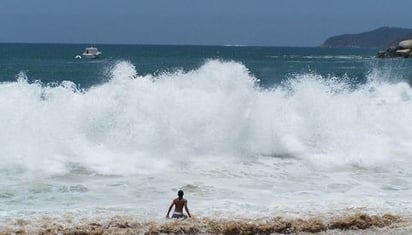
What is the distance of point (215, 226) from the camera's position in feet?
30.9

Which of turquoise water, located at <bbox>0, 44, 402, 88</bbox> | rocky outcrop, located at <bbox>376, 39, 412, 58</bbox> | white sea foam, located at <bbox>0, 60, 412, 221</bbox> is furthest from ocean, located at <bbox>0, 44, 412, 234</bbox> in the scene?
rocky outcrop, located at <bbox>376, 39, 412, 58</bbox>

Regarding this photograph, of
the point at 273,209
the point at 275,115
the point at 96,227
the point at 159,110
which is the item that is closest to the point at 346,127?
the point at 275,115

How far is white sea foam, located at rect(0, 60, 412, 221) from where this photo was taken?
11.6 metres

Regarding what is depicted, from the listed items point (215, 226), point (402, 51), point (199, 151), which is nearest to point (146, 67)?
point (402, 51)

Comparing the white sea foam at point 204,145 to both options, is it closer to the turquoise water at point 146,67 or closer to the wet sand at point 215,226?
the wet sand at point 215,226

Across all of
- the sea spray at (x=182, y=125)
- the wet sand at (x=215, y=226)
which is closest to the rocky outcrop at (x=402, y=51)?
the sea spray at (x=182, y=125)

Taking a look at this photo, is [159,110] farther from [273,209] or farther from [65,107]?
[273,209]

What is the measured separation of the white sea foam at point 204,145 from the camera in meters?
11.6

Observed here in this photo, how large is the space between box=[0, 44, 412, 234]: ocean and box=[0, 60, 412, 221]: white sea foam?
4 centimetres

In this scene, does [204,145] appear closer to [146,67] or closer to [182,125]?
[182,125]

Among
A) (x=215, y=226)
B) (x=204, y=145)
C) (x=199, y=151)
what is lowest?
(x=215, y=226)

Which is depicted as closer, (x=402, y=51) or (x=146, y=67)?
(x=146, y=67)

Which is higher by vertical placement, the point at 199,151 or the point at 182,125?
the point at 182,125

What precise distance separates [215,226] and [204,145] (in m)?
6.58
